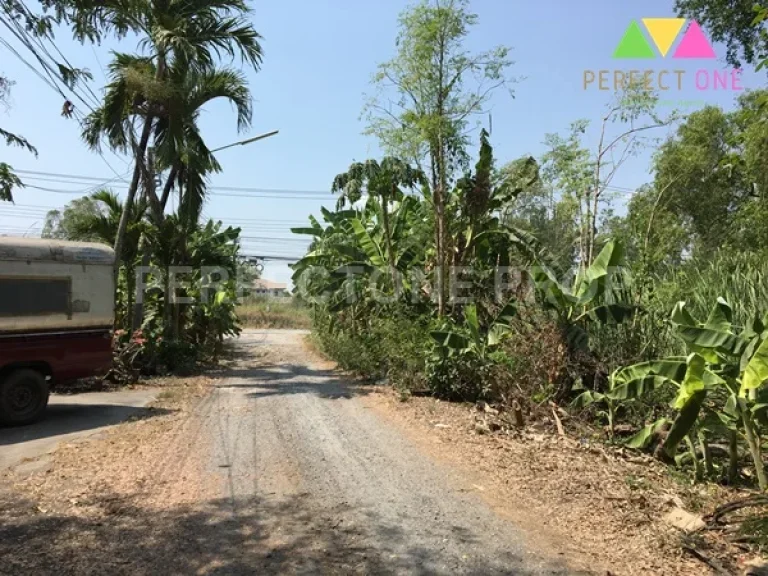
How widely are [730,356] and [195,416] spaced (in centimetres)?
706

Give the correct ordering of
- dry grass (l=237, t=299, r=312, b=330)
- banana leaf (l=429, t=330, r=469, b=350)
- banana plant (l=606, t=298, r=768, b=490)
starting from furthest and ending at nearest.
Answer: dry grass (l=237, t=299, r=312, b=330), banana leaf (l=429, t=330, r=469, b=350), banana plant (l=606, t=298, r=768, b=490)

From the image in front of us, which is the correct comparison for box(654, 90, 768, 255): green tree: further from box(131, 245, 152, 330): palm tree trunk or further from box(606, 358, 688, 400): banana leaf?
box(131, 245, 152, 330): palm tree trunk

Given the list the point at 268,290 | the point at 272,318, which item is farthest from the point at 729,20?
the point at 268,290

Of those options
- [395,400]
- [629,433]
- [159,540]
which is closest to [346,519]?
[159,540]

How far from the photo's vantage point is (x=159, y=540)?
424cm

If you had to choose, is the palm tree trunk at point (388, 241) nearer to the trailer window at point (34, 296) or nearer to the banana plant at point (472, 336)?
the banana plant at point (472, 336)

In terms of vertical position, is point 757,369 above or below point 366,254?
below

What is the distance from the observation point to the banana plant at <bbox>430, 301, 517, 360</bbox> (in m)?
9.73

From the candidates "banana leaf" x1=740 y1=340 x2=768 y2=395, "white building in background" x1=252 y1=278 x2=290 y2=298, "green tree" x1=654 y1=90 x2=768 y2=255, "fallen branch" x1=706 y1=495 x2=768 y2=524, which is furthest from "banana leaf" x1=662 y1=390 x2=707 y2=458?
"white building in background" x1=252 y1=278 x2=290 y2=298

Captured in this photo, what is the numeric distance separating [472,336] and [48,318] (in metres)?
6.61

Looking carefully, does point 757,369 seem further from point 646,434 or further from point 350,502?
point 350,502

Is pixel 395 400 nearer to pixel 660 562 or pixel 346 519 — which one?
pixel 346 519

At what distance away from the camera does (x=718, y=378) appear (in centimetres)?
532

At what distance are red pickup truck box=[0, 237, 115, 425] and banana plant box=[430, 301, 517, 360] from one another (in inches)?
219
